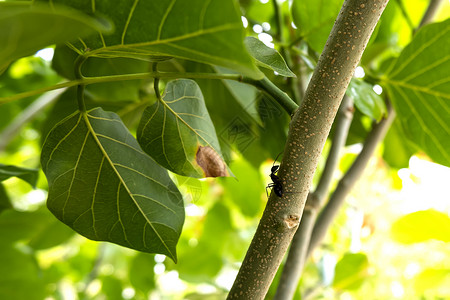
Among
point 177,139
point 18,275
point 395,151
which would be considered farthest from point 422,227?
point 18,275

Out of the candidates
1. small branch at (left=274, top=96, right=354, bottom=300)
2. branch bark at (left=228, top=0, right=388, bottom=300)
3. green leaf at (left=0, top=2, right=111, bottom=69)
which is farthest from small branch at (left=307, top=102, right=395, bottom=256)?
green leaf at (left=0, top=2, right=111, bottom=69)

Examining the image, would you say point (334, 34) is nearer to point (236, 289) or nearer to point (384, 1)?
point (384, 1)

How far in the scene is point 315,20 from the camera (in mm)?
448

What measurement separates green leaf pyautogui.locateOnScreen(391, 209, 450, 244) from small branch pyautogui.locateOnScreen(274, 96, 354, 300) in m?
0.24

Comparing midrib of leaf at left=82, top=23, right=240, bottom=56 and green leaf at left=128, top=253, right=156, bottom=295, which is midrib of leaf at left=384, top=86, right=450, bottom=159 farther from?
green leaf at left=128, top=253, right=156, bottom=295

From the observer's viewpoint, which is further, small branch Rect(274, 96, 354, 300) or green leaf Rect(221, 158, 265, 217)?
green leaf Rect(221, 158, 265, 217)

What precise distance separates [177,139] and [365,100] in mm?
178

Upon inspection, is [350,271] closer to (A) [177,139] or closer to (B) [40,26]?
(A) [177,139]

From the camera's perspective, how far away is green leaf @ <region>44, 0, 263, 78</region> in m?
0.19

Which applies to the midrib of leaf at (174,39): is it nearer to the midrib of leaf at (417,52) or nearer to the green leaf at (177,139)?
the green leaf at (177,139)

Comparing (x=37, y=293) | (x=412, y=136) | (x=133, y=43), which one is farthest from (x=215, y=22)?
(x=37, y=293)

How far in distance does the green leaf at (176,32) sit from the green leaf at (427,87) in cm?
30

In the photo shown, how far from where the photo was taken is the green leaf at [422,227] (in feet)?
2.08

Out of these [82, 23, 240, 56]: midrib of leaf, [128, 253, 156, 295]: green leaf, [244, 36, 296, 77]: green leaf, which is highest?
[128, 253, 156, 295]: green leaf
